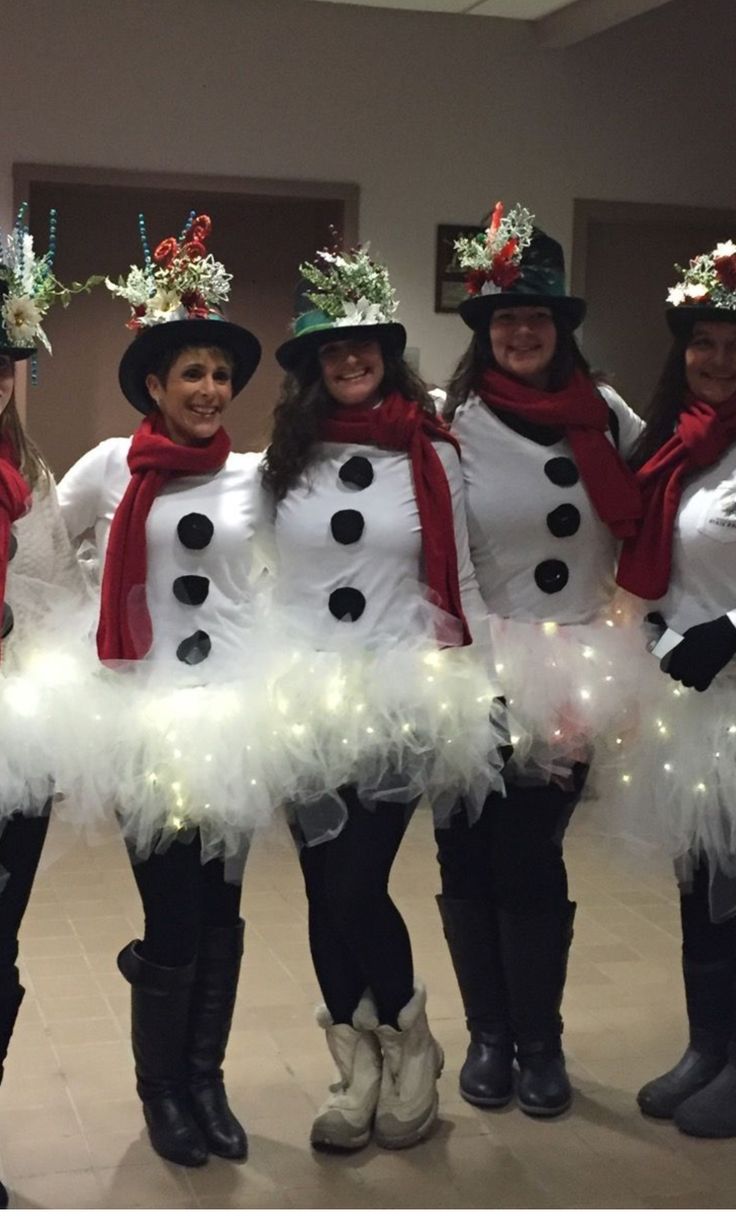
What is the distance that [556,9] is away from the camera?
5.86 m

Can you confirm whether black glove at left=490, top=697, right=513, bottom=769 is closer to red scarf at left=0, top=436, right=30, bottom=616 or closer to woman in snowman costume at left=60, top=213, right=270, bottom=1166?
woman in snowman costume at left=60, top=213, right=270, bottom=1166

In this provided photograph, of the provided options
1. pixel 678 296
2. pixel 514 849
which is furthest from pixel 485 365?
pixel 514 849

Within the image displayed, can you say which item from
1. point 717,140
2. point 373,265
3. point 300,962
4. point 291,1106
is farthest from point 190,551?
point 717,140

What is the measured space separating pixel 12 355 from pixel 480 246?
101 cm

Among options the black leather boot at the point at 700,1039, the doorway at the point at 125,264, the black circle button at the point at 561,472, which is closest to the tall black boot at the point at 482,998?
the black leather boot at the point at 700,1039

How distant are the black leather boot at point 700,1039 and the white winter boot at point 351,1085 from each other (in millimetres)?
617

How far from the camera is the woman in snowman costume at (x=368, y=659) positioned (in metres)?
2.82

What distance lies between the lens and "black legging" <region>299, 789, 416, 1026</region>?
283cm

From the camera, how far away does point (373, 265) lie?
3066 mm

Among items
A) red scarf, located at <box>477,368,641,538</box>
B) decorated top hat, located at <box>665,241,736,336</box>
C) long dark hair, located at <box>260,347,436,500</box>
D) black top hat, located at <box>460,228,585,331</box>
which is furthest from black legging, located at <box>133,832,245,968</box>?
decorated top hat, located at <box>665,241,736,336</box>

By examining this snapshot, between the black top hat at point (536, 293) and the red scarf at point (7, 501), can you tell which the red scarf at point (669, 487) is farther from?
the red scarf at point (7, 501)

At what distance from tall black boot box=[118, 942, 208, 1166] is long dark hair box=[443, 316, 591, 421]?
1291mm

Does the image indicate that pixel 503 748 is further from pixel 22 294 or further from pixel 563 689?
pixel 22 294

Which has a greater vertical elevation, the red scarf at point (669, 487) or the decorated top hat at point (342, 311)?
the decorated top hat at point (342, 311)
